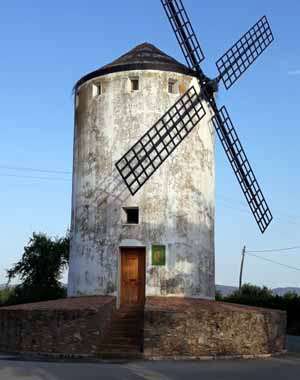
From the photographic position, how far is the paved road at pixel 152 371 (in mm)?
12961

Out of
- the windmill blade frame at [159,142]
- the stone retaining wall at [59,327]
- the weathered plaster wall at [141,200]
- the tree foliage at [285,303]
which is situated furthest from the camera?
the tree foliage at [285,303]

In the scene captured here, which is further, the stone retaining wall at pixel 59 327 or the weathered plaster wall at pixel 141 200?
the weathered plaster wall at pixel 141 200

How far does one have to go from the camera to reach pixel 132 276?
69.5 ft

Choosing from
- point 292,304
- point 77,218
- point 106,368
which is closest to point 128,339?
point 106,368

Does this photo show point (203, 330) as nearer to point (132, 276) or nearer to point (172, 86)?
point (132, 276)

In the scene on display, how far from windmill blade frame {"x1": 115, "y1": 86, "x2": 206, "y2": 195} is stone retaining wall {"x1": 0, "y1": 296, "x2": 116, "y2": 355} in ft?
14.3

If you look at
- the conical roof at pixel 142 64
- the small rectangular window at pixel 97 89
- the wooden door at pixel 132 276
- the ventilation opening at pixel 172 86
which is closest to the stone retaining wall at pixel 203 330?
the wooden door at pixel 132 276

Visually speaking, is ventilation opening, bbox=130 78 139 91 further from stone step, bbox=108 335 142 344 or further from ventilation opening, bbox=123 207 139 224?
stone step, bbox=108 335 142 344

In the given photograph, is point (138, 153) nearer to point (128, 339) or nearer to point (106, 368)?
point (128, 339)

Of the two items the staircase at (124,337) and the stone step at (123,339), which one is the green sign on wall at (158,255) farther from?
the stone step at (123,339)

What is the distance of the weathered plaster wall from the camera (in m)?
21.2

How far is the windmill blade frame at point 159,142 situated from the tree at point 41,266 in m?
22.4

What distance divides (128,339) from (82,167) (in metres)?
7.21

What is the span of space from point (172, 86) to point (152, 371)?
1165 cm
